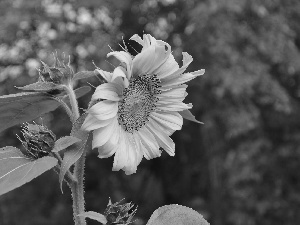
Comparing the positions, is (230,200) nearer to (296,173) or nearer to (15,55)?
(296,173)

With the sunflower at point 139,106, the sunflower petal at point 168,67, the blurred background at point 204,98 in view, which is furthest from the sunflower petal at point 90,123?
the blurred background at point 204,98

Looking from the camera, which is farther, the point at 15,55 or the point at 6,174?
the point at 15,55

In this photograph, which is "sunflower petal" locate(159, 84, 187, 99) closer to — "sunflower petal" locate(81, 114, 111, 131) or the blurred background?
"sunflower petal" locate(81, 114, 111, 131)

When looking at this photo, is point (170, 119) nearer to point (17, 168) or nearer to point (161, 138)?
point (161, 138)

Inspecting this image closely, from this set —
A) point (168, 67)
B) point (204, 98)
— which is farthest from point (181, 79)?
point (204, 98)

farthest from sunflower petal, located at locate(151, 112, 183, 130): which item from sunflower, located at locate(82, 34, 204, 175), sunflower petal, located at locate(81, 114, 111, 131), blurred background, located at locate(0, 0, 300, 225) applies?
blurred background, located at locate(0, 0, 300, 225)

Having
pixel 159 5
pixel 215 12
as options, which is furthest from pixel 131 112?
pixel 159 5
